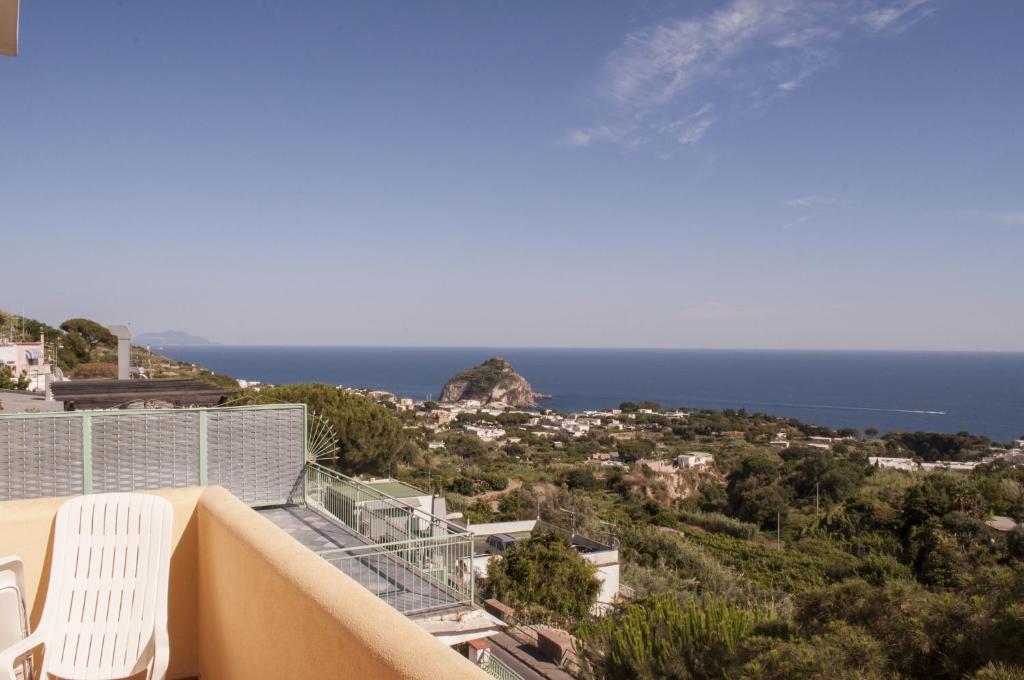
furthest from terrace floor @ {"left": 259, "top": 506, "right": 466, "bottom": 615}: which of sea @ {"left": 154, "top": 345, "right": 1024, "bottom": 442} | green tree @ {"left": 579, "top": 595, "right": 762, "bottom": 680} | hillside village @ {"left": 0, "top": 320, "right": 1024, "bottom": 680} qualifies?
sea @ {"left": 154, "top": 345, "right": 1024, "bottom": 442}

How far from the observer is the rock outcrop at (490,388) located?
3762 inches

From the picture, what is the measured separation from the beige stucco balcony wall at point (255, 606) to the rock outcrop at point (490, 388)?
9129cm

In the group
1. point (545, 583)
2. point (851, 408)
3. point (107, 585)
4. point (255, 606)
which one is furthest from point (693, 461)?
point (851, 408)

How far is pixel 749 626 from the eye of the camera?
8.52 meters

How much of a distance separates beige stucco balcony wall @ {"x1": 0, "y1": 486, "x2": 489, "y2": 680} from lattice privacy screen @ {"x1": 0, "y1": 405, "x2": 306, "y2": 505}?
4027mm

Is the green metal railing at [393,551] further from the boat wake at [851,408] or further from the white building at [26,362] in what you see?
the boat wake at [851,408]

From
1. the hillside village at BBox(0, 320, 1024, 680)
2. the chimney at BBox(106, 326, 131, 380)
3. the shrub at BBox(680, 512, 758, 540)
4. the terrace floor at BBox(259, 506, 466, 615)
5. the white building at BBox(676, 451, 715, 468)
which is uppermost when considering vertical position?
the chimney at BBox(106, 326, 131, 380)

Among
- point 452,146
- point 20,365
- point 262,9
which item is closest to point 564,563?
point 262,9

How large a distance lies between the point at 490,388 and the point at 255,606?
94077mm

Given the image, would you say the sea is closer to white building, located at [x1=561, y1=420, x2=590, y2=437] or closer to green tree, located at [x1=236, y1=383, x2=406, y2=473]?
white building, located at [x1=561, y1=420, x2=590, y2=437]

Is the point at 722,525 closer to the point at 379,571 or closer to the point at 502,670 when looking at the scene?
the point at 502,670

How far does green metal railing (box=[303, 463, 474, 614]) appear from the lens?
6.33m

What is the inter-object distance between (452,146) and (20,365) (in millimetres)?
19350

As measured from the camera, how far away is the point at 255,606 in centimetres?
226
